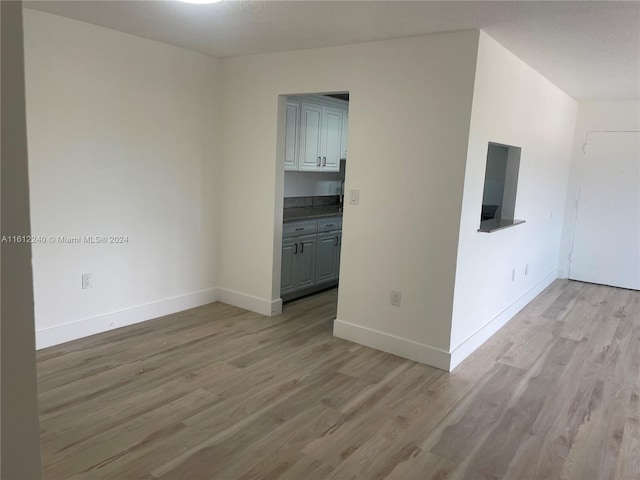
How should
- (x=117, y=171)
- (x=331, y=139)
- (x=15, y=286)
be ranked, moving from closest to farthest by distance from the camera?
(x=15, y=286), (x=117, y=171), (x=331, y=139)

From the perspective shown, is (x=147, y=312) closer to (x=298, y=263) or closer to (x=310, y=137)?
(x=298, y=263)

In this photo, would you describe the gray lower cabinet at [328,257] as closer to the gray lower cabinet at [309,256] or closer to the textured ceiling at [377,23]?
the gray lower cabinet at [309,256]

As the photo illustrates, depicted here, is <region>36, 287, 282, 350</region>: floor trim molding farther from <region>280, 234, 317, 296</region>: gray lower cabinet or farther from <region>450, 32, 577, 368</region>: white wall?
<region>450, 32, 577, 368</region>: white wall

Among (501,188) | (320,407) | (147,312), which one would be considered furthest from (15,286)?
(501,188)

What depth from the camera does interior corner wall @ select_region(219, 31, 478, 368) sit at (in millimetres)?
3396

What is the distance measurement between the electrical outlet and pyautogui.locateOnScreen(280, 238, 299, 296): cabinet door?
142 centimetres

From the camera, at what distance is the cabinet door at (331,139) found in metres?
5.61

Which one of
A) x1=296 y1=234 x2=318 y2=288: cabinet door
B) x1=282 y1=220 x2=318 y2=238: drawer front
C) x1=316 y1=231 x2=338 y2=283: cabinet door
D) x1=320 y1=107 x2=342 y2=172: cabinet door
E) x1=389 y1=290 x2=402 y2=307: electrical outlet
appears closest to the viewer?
x1=389 y1=290 x2=402 y2=307: electrical outlet

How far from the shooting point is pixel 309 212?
546 centimetres

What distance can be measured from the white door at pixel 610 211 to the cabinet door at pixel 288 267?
4.01 metres

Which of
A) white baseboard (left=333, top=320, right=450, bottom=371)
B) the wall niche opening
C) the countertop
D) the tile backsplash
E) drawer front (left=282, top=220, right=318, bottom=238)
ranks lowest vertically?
white baseboard (left=333, top=320, right=450, bottom=371)

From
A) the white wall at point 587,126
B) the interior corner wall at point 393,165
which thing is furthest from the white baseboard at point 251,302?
the white wall at point 587,126

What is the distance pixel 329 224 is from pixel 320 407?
276 cm

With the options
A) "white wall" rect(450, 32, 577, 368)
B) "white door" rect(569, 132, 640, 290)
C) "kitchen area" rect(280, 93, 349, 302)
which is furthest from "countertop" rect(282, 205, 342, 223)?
"white door" rect(569, 132, 640, 290)
